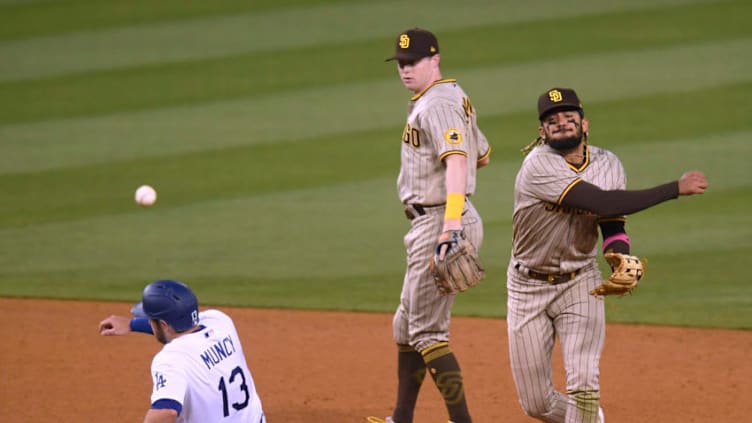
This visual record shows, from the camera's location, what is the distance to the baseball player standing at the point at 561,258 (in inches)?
215

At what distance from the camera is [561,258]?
5.60 m

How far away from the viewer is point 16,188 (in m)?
11.4

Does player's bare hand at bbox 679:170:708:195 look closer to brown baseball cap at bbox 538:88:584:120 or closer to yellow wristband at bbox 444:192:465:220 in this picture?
brown baseball cap at bbox 538:88:584:120

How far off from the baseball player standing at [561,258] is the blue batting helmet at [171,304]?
1.67 meters

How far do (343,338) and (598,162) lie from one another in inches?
118

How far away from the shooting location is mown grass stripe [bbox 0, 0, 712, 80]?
14.6 meters

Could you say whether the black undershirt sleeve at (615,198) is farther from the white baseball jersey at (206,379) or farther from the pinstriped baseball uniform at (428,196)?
the white baseball jersey at (206,379)

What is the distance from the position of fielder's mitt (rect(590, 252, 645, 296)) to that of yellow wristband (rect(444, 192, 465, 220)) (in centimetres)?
74

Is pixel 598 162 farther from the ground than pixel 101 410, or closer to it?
farther from the ground

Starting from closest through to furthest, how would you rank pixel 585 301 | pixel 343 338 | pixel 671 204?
pixel 585 301 < pixel 343 338 < pixel 671 204

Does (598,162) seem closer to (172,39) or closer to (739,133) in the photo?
(739,133)

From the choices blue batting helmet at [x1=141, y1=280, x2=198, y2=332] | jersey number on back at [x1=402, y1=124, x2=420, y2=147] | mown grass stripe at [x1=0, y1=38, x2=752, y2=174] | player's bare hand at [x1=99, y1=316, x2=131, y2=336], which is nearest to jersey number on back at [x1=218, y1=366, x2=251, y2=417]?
blue batting helmet at [x1=141, y1=280, x2=198, y2=332]

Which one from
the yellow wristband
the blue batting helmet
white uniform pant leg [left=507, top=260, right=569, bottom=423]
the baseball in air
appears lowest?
white uniform pant leg [left=507, top=260, right=569, bottom=423]

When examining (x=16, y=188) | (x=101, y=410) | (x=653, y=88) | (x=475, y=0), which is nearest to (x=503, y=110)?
(x=653, y=88)
